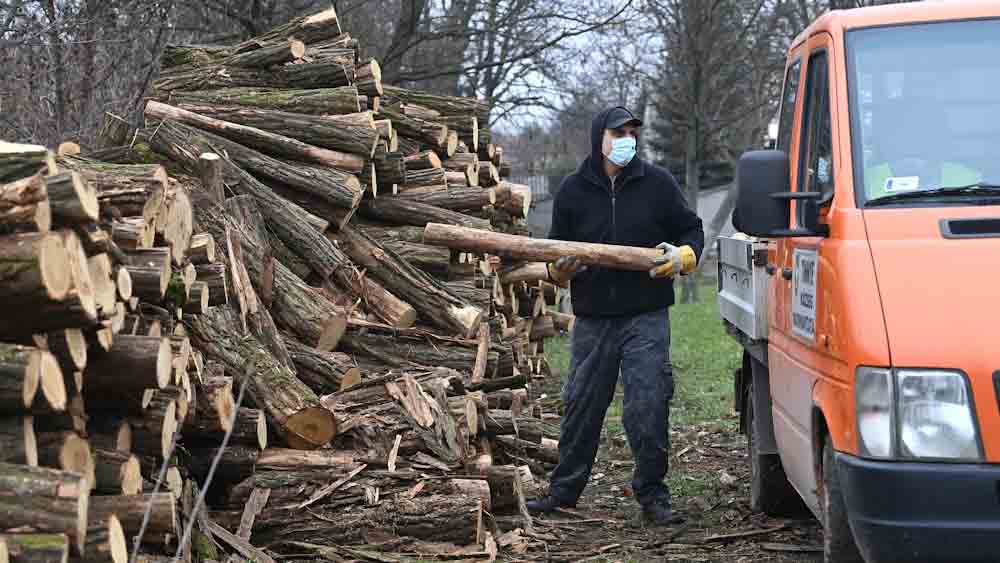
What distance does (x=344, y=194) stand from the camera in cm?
965

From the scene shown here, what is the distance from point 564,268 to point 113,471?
299 centimetres

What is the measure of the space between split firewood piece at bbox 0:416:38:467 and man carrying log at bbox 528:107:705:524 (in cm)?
349

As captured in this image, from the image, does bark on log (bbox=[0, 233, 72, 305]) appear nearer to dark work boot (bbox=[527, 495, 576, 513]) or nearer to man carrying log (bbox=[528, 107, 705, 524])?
man carrying log (bbox=[528, 107, 705, 524])

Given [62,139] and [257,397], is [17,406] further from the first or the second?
[62,139]

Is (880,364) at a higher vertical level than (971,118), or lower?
lower

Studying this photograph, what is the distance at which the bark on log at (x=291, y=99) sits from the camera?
405 inches

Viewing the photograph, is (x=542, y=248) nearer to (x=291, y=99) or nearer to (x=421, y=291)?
(x=421, y=291)

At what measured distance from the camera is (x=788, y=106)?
→ 22.7 ft

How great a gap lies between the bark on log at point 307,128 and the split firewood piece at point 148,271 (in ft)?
14.4

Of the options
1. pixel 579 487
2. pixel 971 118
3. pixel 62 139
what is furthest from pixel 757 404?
pixel 62 139

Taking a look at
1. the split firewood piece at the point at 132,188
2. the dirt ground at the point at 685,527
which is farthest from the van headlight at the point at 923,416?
the split firewood piece at the point at 132,188

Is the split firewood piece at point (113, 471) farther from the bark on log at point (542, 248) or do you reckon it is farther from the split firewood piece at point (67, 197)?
the bark on log at point (542, 248)

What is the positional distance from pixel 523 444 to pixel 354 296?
1637mm

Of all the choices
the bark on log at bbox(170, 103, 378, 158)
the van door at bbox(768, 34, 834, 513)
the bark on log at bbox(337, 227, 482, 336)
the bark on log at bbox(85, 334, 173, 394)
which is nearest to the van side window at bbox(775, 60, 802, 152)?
the van door at bbox(768, 34, 834, 513)
